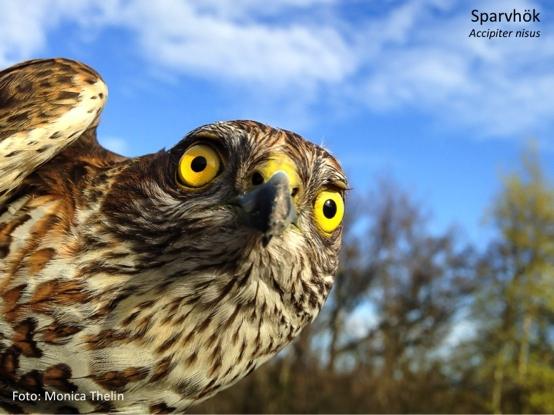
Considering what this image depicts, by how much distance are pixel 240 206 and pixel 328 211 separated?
0.50 m

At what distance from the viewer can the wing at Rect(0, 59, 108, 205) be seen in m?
2.79

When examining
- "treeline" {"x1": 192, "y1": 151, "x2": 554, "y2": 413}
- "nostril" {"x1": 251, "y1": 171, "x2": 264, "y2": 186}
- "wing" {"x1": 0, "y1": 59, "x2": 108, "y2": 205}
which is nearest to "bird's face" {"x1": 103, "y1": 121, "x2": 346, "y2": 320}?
"nostril" {"x1": 251, "y1": 171, "x2": 264, "y2": 186}

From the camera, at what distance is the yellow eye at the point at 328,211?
8.56ft

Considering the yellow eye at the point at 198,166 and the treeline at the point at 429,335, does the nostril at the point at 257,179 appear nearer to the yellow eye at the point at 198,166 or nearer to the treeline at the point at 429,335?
the yellow eye at the point at 198,166

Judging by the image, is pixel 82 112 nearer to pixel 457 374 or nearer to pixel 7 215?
pixel 7 215

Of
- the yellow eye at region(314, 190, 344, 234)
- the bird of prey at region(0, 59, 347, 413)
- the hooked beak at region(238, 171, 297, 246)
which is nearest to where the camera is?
the hooked beak at region(238, 171, 297, 246)

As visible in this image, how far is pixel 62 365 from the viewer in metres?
2.62

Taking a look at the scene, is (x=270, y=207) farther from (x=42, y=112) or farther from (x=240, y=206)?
(x=42, y=112)

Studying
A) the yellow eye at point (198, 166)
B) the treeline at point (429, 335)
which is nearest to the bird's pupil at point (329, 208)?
the yellow eye at point (198, 166)

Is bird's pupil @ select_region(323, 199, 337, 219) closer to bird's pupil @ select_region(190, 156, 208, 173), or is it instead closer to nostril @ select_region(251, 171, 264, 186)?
nostril @ select_region(251, 171, 264, 186)

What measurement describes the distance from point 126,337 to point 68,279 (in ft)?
1.14

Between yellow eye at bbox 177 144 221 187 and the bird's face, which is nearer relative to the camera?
the bird's face

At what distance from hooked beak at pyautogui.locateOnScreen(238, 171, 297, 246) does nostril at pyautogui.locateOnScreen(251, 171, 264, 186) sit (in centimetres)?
6

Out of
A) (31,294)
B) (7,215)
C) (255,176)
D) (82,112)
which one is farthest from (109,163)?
(255,176)
